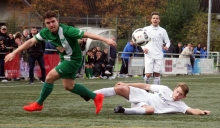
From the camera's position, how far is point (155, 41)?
16719 mm

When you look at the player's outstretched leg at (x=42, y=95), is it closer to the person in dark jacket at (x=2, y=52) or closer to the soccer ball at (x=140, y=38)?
the soccer ball at (x=140, y=38)

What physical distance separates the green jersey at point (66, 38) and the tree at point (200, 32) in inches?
1557

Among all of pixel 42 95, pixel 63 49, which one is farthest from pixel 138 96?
pixel 42 95

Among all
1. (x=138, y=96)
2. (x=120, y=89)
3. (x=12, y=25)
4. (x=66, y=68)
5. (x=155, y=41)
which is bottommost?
(x=138, y=96)

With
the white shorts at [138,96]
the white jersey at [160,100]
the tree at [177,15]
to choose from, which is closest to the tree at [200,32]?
the tree at [177,15]

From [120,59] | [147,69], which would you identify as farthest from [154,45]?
[120,59]

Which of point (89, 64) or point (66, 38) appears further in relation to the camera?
point (89, 64)

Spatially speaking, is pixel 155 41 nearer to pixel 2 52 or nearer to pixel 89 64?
pixel 2 52

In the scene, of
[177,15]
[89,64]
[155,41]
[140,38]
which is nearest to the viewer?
[140,38]

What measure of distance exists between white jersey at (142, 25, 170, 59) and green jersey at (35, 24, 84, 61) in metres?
5.05

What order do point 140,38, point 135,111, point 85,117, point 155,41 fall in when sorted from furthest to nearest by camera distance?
point 155,41 → point 140,38 → point 135,111 → point 85,117

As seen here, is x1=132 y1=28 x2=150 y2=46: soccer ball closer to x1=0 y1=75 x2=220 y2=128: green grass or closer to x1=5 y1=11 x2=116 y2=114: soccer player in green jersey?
x1=0 y1=75 x2=220 y2=128: green grass

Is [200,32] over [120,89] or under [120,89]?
over

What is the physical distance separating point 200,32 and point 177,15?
7.17 ft
